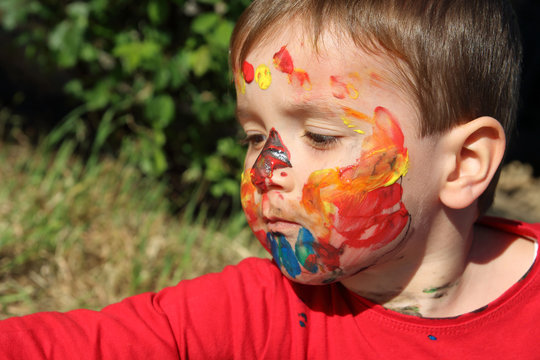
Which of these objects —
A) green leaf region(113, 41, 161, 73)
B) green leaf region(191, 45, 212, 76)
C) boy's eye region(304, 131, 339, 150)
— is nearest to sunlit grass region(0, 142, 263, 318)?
green leaf region(113, 41, 161, 73)

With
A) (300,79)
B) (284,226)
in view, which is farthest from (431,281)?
(300,79)

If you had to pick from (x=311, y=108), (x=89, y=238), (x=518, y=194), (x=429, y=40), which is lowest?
(x=89, y=238)

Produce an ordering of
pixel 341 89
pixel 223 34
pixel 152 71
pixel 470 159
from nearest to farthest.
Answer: pixel 341 89 → pixel 470 159 → pixel 223 34 → pixel 152 71

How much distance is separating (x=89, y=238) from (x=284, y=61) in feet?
5.65

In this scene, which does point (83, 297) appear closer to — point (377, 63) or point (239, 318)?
point (239, 318)

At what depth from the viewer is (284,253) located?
5.33 feet

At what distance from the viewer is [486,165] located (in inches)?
65.2

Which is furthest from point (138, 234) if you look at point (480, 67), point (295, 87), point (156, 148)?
point (480, 67)

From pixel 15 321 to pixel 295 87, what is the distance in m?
0.93

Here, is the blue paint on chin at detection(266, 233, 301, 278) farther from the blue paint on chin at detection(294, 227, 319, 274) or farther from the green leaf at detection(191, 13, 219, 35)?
the green leaf at detection(191, 13, 219, 35)

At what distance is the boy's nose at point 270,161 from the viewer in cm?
157

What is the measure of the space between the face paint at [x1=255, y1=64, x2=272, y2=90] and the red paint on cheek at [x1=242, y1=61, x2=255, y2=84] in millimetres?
23

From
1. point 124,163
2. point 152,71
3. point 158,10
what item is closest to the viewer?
point 158,10

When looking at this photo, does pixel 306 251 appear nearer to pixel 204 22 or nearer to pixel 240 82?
pixel 240 82
